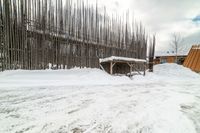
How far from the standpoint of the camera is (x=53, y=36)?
844 centimetres

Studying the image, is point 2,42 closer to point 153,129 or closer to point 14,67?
point 14,67

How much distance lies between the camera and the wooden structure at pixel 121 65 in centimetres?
1045

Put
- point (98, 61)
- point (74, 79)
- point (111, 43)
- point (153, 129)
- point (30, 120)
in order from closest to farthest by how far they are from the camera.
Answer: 1. point (153, 129)
2. point (30, 120)
3. point (74, 79)
4. point (98, 61)
5. point (111, 43)

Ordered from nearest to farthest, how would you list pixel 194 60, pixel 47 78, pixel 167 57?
pixel 47 78, pixel 194 60, pixel 167 57

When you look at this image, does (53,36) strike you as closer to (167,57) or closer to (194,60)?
(194,60)

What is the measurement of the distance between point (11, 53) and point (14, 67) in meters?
0.58

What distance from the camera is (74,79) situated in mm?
7785

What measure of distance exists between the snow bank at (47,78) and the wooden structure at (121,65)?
5.06 feet

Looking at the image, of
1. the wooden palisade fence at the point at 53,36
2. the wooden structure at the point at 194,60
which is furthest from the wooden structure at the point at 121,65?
the wooden structure at the point at 194,60

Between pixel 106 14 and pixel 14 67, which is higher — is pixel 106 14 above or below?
above

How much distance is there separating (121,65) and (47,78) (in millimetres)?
7193

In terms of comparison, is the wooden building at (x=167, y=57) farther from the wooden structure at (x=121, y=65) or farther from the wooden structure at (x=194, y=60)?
the wooden structure at (x=121, y=65)

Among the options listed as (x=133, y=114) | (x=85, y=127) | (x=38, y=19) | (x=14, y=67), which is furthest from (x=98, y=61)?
(x=85, y=127)

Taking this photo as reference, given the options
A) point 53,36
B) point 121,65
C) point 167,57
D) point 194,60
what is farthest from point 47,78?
point 167,57
